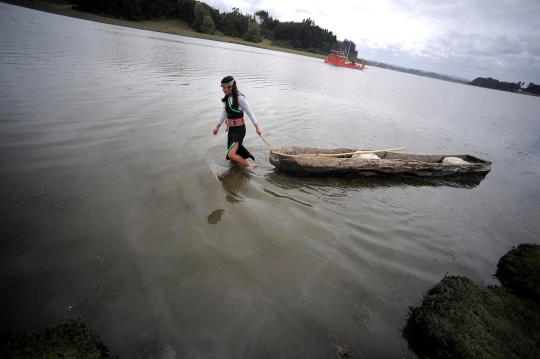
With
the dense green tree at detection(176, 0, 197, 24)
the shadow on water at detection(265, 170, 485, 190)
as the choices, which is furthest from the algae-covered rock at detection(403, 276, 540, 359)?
the dense green tree at detection(176, 0, 197, 24)

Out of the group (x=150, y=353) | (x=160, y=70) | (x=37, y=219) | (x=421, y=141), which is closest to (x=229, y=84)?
(x=37, y=219)

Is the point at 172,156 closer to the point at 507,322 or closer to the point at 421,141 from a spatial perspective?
the point at 507,322

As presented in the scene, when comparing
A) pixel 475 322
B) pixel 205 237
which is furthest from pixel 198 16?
pixel 475 322

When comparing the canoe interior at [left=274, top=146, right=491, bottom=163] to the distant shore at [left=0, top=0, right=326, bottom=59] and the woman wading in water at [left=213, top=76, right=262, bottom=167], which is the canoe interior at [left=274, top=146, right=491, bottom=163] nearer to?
the woman wading in water at [left=213, top=76, right=262, bottom=167]

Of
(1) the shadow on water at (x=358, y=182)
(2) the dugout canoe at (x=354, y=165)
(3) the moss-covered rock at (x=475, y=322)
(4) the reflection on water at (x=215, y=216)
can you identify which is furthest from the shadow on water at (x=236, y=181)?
(3) the moss-covered rock at (x=475, y=322)

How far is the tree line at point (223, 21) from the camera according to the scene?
2638 inches

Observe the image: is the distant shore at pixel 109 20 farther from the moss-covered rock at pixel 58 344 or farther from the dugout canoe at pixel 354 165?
the moss-covered rock at pixel 58 344

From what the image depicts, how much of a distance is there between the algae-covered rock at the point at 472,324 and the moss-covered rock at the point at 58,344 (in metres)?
3.25

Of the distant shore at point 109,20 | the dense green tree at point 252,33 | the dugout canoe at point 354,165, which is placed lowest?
the dugout canoe at point 354,165

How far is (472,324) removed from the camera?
262 centimetres

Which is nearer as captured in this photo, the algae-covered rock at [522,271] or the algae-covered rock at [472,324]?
the algae-covered rock at [472,324]

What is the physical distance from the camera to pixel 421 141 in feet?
39.4

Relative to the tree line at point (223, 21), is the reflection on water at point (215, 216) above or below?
below

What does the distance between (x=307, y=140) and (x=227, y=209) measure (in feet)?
18.1
